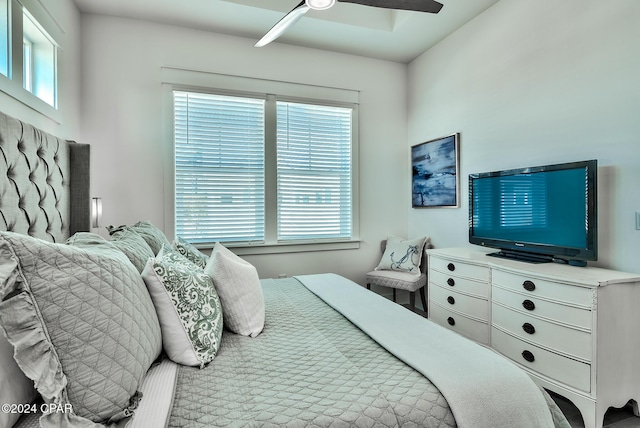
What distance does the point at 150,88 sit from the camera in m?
3.04

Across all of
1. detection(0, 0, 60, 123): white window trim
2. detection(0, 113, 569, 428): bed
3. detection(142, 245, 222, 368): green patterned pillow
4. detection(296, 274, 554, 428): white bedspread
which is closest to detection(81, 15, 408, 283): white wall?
detection(0, 0, 60, 123): white window trim

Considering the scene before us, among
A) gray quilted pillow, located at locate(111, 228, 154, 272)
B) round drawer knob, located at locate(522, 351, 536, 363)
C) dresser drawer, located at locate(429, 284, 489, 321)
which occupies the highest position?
gray quilted pillow, located at locate(111, 228, 154, 272)

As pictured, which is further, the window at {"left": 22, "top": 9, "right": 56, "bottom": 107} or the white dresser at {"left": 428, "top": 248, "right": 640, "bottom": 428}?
the window at {"left": 22, "top": 9, "right": 56, "bottom": 107}

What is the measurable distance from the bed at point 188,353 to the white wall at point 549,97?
62.1 inches

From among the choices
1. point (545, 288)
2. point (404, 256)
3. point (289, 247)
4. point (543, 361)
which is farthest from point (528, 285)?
point (289, 247)

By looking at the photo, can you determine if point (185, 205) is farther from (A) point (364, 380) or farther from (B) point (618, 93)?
(B) point (618, 93)

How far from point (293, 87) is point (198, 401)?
3.15 metres

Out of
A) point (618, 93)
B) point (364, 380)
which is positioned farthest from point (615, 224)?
point (364, 380)

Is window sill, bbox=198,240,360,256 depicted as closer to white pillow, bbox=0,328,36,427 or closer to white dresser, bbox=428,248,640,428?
white dresser, bbox=428,248,640,428

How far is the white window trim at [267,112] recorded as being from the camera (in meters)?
3.09

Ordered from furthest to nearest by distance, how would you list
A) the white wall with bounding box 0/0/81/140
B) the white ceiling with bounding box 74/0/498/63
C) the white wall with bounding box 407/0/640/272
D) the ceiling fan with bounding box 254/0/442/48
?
the white ceiling with bounding box 74/0/498/63 → the white wall with bounding box 0/0/81/140 → the white wall with bounding box 407/0/640/272 → the ceiling fan with bounding box 254/0/442/48

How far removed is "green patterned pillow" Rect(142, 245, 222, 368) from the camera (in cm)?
117

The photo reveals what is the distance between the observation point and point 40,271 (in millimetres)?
795

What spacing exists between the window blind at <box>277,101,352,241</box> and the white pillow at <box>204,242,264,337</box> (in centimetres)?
197
